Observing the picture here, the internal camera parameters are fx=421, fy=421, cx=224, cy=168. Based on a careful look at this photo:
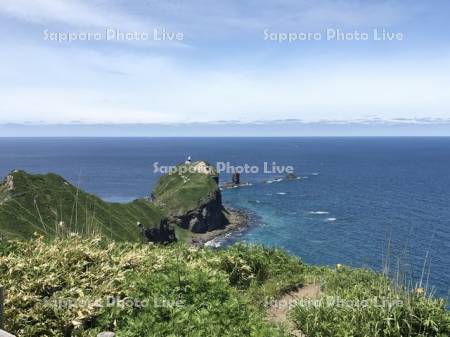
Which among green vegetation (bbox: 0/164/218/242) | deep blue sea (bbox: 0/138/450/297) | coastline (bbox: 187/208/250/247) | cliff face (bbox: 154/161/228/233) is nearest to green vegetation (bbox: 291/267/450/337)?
deep blue sea (bbox: 0/138/450/297)

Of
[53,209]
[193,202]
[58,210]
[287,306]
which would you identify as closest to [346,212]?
[193,202]

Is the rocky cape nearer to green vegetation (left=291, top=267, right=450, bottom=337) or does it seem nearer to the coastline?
the coastline

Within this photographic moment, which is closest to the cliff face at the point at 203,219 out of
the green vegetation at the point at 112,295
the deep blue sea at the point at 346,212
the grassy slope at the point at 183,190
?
the grassy slope at the point at 183,190

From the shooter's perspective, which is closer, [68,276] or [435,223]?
[68,276]

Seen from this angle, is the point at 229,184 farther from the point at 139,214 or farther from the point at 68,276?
the point at 68,276

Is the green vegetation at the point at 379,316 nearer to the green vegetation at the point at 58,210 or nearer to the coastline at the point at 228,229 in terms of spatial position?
the green vegetation at the point at 58,210

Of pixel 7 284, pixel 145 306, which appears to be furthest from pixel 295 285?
pixel 7 284

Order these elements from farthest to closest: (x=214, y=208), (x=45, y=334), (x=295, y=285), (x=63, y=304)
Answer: (x=214, y=208)
(x=295, y=285)
(x=63, y=304)
(x=45, y=334)

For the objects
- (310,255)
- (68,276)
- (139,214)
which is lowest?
(310,255)
